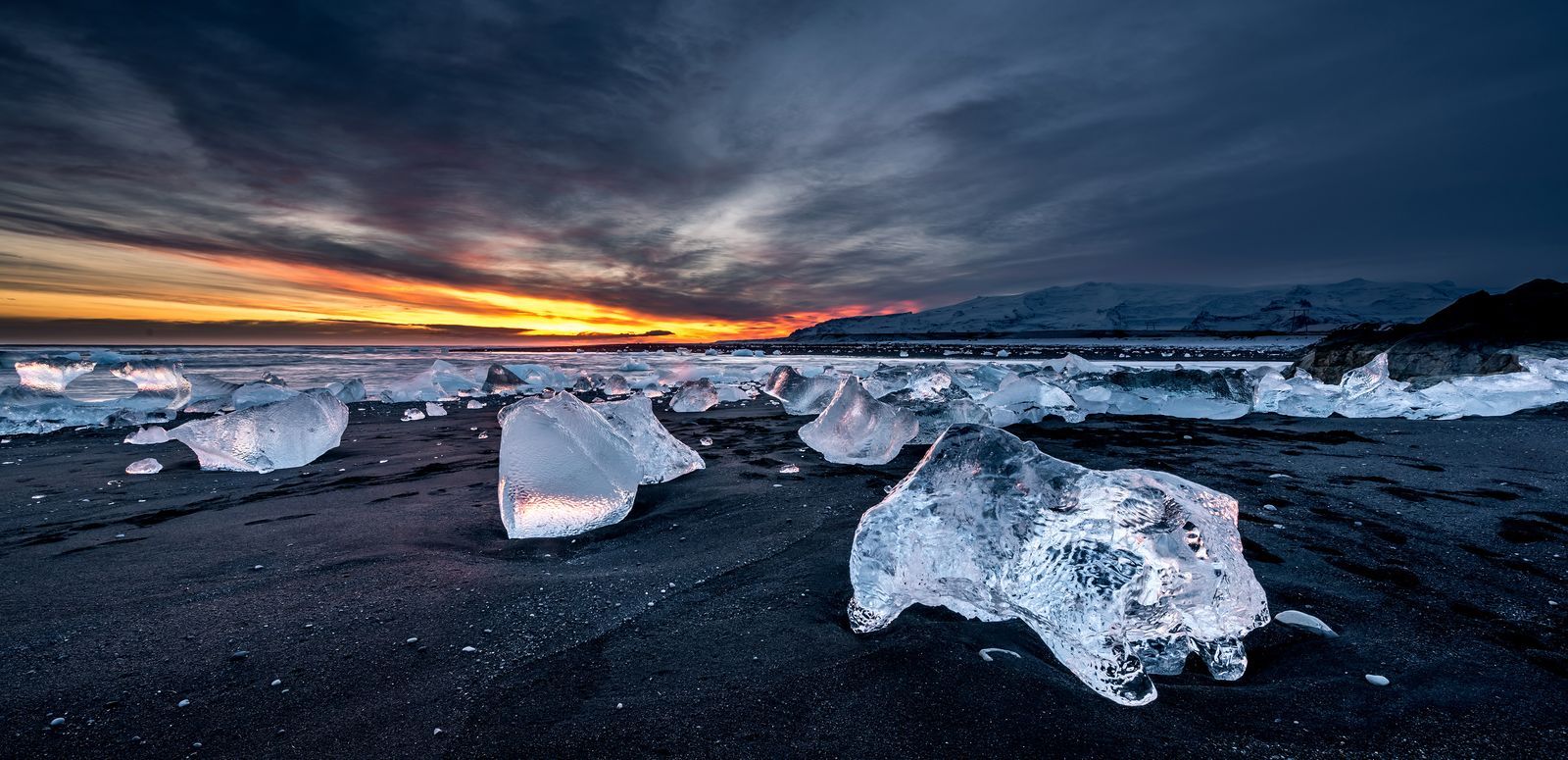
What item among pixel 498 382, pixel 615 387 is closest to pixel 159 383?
pixel 498 382

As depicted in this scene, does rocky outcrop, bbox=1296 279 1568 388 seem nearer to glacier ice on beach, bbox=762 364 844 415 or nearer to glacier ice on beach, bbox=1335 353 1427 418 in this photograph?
glacier ice on beach, bbox=1335 353 1427 418

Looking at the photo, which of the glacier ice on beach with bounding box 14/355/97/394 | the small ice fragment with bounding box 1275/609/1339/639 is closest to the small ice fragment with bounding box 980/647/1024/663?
the small ice fragment with bounding box 1275/609/1339/639

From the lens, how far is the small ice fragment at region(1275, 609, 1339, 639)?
1.52 meters

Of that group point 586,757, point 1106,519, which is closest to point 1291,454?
point 1106,519

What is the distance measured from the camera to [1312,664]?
139 cm

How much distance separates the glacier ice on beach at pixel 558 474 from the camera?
2459 millimetres

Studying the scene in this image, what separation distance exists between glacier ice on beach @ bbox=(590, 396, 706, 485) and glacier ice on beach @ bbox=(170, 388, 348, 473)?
7.37 feet

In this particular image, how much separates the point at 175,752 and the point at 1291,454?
5.41 meters

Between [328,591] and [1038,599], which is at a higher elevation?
[1038,599]

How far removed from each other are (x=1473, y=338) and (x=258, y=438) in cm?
1323

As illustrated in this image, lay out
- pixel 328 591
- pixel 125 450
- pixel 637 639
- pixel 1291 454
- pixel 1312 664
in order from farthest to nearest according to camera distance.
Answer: pixel 125 450
pixel 1291 454
pixel 328 591
pixel 637 639
pixel 1312 664

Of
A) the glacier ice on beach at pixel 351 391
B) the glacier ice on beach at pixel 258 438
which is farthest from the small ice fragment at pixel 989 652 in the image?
A: the glacier ice on beach at pixel 351 391

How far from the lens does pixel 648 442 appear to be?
137 inches

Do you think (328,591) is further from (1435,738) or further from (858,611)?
(1435,738)
